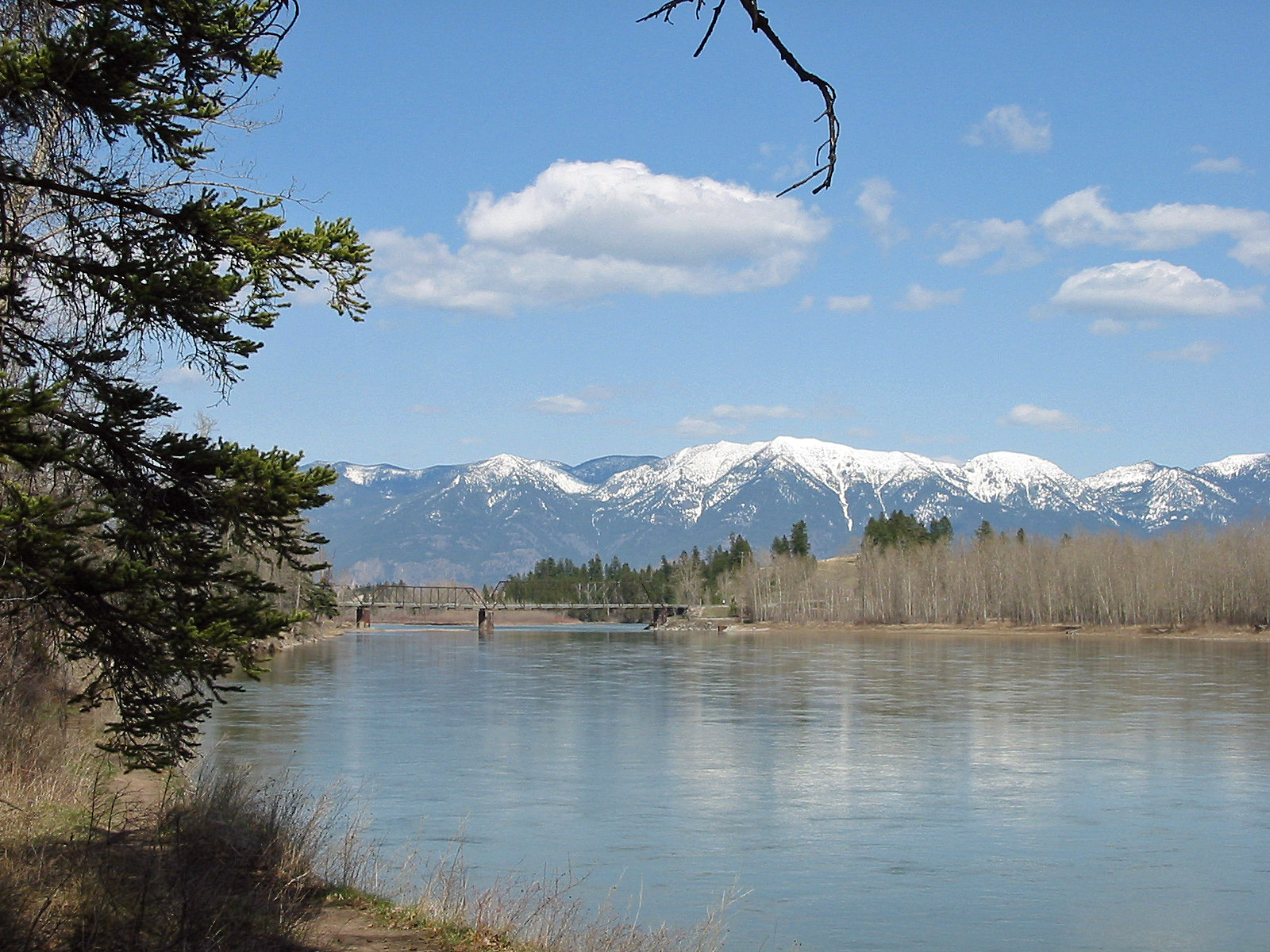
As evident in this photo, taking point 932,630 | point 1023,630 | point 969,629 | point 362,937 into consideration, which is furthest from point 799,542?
point 362,937

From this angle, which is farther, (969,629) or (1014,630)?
(969,629)

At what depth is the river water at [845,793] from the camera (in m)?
17.1

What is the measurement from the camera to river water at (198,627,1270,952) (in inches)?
672

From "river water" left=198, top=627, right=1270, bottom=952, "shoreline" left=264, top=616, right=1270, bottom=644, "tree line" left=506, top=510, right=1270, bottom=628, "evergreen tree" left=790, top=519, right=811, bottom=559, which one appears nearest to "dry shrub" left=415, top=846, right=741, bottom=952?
"river water" left=198, top=627, right=1270, bottom=952

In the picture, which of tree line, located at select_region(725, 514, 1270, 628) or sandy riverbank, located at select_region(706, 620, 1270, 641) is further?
tree line, located at select_region(725, 514, 1270, 628)

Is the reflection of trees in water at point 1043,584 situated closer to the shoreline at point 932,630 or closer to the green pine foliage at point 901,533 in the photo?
the shoreline at point 932,630

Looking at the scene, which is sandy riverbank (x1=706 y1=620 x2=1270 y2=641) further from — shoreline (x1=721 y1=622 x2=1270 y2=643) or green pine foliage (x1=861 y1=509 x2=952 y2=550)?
green pine foliage (x1=861 y1=509 x2=952 y2=550)

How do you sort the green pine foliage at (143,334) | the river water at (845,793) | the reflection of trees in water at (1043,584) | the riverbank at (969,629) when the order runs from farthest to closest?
the reflection of trees in water at (1043,584) < the riverbank at (969,629) < the river water at (845,793) < the green pine foliage at (143,334)

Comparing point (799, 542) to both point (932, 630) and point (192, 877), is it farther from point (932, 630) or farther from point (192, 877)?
point (192, 877)

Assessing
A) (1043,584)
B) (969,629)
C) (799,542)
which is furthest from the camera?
(799,542)

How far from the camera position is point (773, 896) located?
17.6 m

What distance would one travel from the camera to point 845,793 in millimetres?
26000

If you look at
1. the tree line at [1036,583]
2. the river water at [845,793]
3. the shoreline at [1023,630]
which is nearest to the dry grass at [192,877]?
the river water at [845,793]

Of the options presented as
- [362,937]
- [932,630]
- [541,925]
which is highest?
[362,937]
